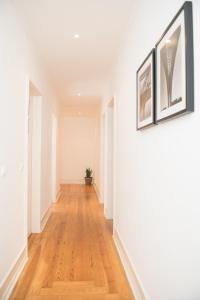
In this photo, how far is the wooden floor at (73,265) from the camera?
6.68 ft

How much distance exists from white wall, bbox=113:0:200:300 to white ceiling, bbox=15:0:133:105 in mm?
336

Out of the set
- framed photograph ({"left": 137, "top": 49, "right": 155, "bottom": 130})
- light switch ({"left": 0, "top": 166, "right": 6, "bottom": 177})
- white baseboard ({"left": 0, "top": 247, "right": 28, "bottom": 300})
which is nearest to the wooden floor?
white baseboard ({"left": 0, "top": 247, "right": 28, "bottom": 300})

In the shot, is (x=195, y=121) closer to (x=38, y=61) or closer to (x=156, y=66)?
(x=156, y=66)

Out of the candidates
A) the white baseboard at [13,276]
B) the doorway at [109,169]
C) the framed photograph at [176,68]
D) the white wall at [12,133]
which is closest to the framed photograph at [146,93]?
the framed photograph at [176,68]

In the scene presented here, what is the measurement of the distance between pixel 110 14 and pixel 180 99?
1747 mm

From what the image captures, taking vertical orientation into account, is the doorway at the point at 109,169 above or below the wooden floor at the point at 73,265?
above

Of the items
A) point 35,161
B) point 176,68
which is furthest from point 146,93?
point 35,161

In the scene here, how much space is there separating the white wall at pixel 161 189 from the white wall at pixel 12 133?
1109mm

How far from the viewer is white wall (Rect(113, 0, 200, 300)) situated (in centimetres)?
101

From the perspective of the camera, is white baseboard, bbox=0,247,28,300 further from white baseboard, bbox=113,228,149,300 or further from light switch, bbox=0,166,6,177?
white baseboard, bbox=113,228,149,300

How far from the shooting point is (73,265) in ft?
8.35

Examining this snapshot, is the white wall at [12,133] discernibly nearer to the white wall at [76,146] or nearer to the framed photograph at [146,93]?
the framed photograph at [146,93]

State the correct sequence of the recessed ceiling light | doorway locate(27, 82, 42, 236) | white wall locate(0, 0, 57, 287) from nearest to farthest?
white wall locate(0, 0, 57, 287), the recessed ceiling light, doorway locate(27, 82, 42, 236)

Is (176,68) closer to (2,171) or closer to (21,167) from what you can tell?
(2,171)
